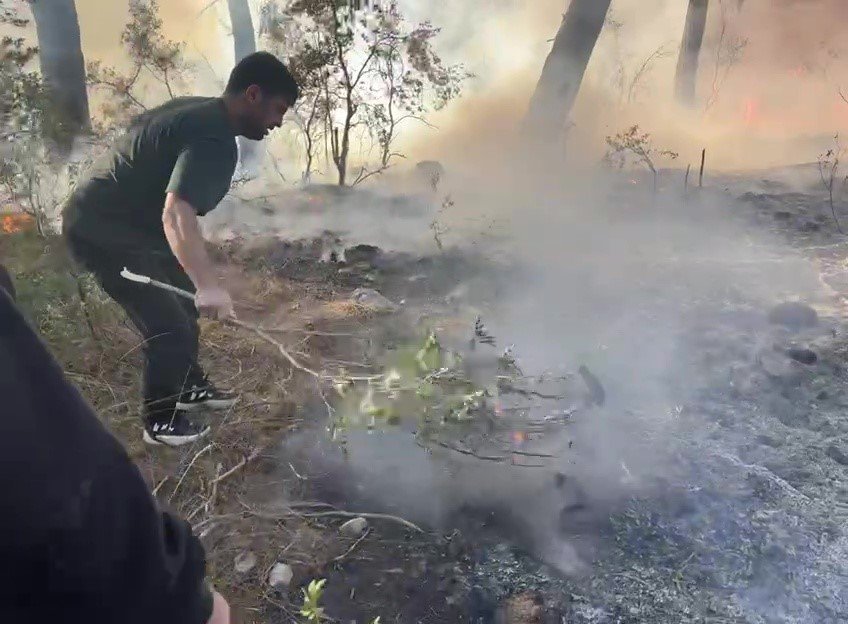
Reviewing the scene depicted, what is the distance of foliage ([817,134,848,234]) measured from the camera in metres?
4.84

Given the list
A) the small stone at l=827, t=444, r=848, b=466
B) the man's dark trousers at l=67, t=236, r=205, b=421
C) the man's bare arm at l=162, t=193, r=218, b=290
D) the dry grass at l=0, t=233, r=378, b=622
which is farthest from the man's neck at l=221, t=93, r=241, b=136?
the small stone at l=827, t=444, r=848, b=466

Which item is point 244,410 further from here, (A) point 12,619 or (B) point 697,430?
(A) point 12,619

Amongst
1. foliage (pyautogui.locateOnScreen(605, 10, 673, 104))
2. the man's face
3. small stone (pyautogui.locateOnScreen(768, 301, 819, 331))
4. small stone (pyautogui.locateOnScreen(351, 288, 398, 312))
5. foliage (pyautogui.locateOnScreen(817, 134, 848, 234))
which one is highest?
foliage (pyautogui.locateOnScreen(605, 10, 673, 104))

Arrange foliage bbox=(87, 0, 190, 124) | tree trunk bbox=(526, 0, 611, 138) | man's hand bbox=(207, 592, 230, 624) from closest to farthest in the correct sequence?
man's hand bbox=(207, 592, 230, 624)
foliage bbox=(87, 0, 190, 124)
tree trunk bbox=(526, 0, 611, 138)

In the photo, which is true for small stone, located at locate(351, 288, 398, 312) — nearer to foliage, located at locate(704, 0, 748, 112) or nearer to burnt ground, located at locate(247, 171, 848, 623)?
burnt ground, located at locate(247, 171, 848, 623)

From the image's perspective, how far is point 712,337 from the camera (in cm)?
363

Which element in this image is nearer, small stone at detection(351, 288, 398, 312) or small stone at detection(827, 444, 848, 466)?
small stone at detection(827, 444, 848, 466)

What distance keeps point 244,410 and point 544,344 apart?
5.51 ft

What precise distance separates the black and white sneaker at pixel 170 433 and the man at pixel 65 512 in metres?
2.19

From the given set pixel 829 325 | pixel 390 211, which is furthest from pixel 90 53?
pixel 829 325

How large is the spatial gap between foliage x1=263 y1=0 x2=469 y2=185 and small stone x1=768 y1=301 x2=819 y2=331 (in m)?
2.50

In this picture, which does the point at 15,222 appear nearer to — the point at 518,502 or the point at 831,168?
the point at 518,502

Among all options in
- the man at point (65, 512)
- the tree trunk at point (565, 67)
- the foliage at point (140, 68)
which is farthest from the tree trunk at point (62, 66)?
the man at point (65, 512)

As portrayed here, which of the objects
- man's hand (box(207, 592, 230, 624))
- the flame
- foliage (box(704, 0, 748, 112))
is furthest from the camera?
foliage (box(704, 0, 748, 112))
